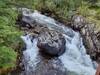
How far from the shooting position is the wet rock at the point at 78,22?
1738cm

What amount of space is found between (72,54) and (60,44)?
87 cm

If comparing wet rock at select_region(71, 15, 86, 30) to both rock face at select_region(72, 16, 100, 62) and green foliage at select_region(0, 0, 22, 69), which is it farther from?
green foliage at select_region(0, 0, 22, 69)

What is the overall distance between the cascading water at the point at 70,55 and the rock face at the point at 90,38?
0.28m

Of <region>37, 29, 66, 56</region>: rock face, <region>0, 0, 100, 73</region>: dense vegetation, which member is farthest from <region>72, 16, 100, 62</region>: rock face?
<region>37, 29, 66, 56</region>: rock face

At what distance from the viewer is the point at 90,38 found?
15711mm

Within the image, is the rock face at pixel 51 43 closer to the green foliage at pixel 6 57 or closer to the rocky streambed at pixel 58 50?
the rocky streambed at pixel 58 50

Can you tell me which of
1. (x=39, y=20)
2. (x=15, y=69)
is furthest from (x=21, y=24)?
(x=15, y=69)

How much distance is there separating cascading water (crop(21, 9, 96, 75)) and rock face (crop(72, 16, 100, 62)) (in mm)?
277

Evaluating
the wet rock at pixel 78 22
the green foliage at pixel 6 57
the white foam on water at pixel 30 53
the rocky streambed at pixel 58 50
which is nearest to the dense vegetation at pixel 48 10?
the green foliage at pixel 6 57

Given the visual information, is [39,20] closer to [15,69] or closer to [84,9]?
[84,9]

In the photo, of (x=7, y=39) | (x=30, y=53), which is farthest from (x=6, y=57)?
(x=30, y=53)

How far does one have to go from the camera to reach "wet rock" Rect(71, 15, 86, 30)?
17380mm

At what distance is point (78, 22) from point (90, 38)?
2403 millimetres

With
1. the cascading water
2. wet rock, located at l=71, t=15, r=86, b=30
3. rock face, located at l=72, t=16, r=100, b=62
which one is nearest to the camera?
the cascading water
